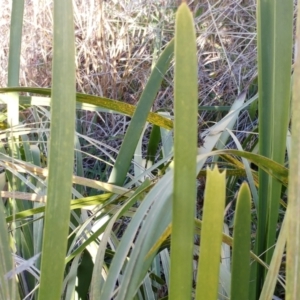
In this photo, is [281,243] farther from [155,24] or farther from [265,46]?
[155,24]

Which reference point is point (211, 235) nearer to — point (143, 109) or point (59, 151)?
point (59, 151)

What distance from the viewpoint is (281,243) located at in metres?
0.25

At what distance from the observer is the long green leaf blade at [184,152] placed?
0.55ft

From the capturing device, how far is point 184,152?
0.58 ft

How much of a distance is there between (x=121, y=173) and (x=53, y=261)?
274 millimetres

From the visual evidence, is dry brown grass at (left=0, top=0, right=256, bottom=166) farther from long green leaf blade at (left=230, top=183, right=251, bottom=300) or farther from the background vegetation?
long green leaf blade at (left=230, top=183, right=251, bottom=300)

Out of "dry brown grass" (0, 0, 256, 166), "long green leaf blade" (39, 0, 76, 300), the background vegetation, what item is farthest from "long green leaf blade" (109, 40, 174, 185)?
"dry brown grass" (0, 0, 256, 166)

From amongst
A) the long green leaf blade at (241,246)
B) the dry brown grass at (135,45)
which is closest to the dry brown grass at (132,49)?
the dry brown grass at (135,45)

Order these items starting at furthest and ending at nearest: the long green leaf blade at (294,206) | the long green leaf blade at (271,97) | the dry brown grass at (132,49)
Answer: the dry brown grass at (132,49)
the long green leaf blade at (271,97)
the long green leaf blade at (294,206)

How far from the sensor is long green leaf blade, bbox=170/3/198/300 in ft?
0.55

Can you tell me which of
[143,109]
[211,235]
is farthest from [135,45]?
[211,235]

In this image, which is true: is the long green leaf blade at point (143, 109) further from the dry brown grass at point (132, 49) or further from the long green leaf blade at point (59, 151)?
the dry brown grass at point (132, 49)

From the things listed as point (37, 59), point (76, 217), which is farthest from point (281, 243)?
point (37, 59)

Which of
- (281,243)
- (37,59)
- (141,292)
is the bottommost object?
(141,292)
